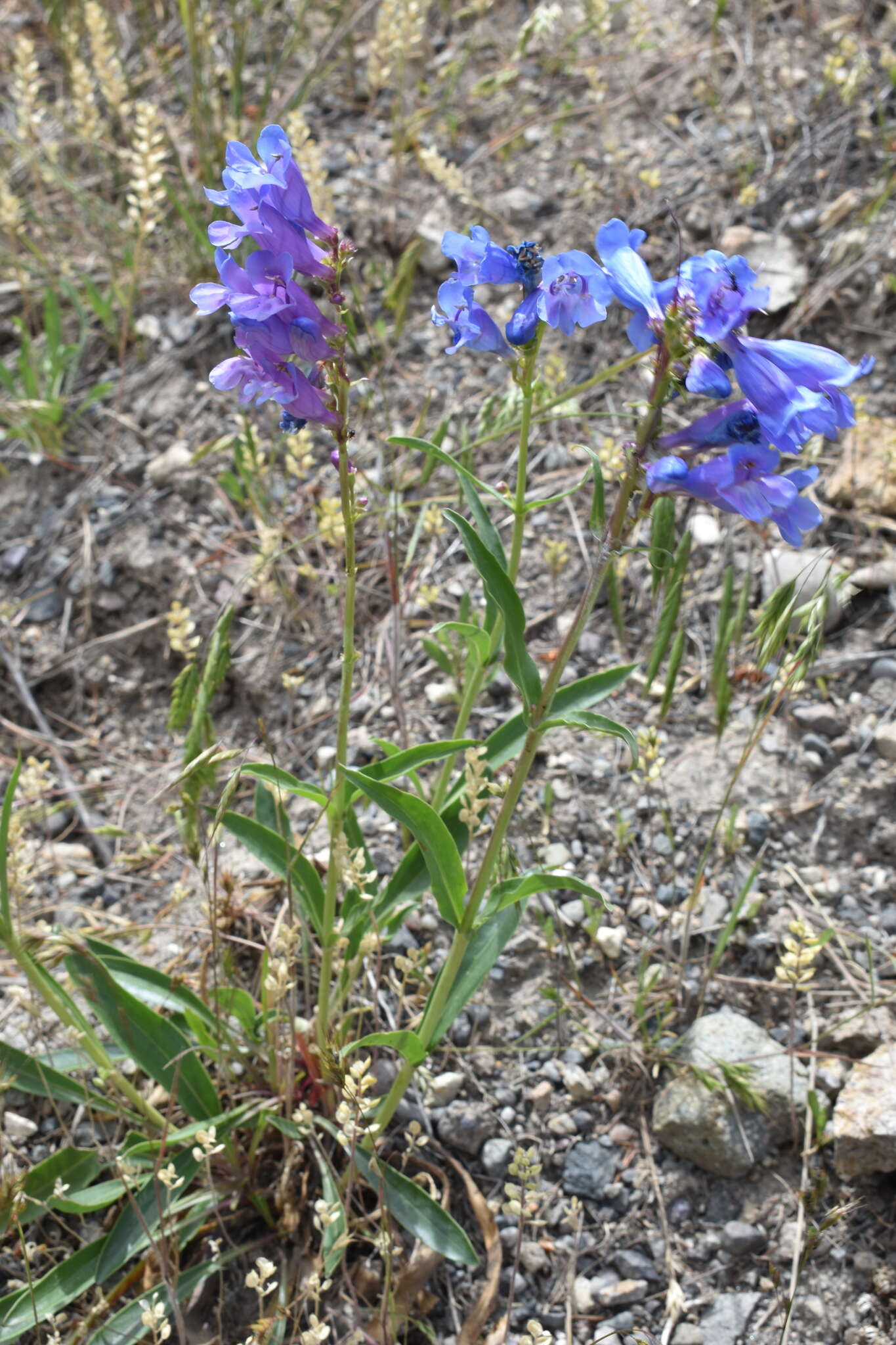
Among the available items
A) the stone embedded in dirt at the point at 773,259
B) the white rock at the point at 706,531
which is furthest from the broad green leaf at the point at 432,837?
the stone embedded in dirt at the point at 773,259

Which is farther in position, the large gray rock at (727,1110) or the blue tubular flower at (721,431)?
the large gray rock at (727,1110)

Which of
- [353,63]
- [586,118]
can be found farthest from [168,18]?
[586,118]

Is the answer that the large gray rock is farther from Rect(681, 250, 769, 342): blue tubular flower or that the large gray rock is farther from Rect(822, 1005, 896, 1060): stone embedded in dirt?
Rect(681, 250, 769, 342): blue tubular flower

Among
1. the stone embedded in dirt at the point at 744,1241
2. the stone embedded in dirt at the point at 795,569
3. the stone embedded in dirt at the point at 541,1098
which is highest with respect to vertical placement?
the stone embedded in dirt at the point at 795,569

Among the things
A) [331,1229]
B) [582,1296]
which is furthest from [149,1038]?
[582,1296]

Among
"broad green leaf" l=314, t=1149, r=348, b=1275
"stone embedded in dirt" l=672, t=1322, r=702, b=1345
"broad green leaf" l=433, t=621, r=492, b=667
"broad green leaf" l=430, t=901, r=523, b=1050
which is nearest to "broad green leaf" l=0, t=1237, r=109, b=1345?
"broad green leaf" l=314, t=1149, r=348, b=1275

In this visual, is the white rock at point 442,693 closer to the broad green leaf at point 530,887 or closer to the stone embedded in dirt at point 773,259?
the broad green leaf at point 530,887

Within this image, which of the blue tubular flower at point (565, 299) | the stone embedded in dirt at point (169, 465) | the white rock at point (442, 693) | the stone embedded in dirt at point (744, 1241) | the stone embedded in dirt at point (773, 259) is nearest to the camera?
the blue tubular flower at point (565, 299)

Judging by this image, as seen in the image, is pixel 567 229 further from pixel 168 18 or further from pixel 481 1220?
pixel 481 1220

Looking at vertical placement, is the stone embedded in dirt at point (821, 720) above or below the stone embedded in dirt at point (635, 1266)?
above
